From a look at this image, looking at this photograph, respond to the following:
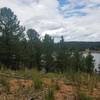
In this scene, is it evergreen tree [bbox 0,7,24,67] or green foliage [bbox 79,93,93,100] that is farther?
evergreen tree [bbox 0,7,24,67]

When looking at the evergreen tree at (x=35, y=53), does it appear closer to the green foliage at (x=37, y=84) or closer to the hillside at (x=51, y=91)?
the hillside at (x=51, y=91)

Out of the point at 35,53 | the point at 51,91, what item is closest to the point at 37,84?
the point at 51,91

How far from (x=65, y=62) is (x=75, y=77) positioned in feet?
153

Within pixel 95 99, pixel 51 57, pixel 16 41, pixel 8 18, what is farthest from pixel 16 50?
pixel 95 99

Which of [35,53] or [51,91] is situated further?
[35,53]

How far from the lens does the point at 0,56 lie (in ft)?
138

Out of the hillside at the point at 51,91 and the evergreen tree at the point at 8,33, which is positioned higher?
the evergreen tree at the point at 8,33

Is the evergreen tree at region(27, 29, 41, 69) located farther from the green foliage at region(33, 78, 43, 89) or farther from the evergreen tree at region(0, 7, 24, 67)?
the green foliage at region(33, 78, 43, 89)

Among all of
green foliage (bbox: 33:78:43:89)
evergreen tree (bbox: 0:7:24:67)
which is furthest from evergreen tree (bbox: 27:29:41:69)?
green foliage (bbox: 33:78:43:89)

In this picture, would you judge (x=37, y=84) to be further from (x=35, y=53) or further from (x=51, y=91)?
(x=35, y=53)

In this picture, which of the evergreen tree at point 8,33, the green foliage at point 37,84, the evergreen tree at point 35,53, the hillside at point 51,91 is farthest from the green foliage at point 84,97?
the evergreen tree at point 35,53

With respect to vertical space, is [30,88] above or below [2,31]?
below

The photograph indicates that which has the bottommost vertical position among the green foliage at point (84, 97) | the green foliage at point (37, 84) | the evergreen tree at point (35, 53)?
the green foliage at point (84, 97)

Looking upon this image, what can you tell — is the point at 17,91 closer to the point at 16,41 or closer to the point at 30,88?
the point at 30,88
